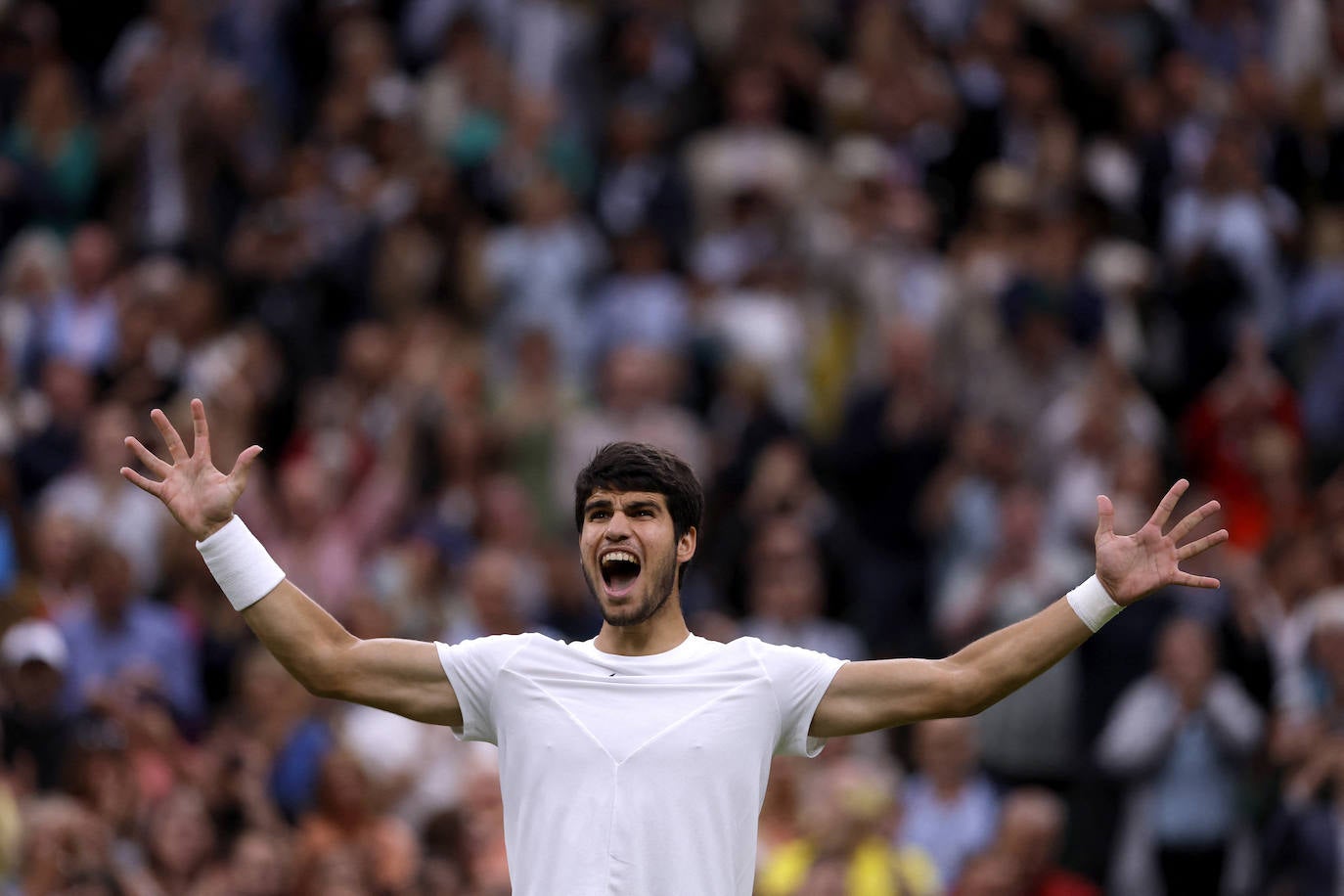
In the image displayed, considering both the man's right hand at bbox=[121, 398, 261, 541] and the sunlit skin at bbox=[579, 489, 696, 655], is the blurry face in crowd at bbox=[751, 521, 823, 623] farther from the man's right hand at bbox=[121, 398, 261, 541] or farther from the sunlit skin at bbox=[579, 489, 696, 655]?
the man's right hand at bbox=[121, 398, 261, 541]

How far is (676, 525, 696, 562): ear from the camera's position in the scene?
21.4 feet

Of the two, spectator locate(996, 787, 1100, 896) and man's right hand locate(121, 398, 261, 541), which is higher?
man's right hand locate(121, 398, 261, 541)

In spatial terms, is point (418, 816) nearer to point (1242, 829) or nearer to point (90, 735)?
point (90, 735)

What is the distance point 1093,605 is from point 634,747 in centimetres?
124

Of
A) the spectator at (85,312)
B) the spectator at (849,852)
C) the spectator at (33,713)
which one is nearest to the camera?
the spectator at (849,852)

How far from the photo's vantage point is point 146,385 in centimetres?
1353

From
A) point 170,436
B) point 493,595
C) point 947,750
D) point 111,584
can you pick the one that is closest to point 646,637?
point 170,436

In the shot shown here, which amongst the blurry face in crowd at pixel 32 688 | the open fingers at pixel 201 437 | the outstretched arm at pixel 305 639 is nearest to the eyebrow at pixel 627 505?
the outstretched arm at pixel 305 639

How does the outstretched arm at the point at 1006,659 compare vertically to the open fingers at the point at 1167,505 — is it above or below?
below

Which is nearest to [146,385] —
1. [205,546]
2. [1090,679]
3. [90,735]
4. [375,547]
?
[375,547]

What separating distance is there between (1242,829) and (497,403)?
16.4 ft

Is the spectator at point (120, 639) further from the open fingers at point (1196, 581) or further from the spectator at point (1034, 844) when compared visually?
the open fingers at point (1196, 581)

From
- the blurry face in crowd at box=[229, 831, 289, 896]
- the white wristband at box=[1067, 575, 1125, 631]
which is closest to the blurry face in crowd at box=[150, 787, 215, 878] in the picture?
the blurry face in crowd at box=[229, 831, 289, 896]

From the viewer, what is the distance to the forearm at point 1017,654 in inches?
248
